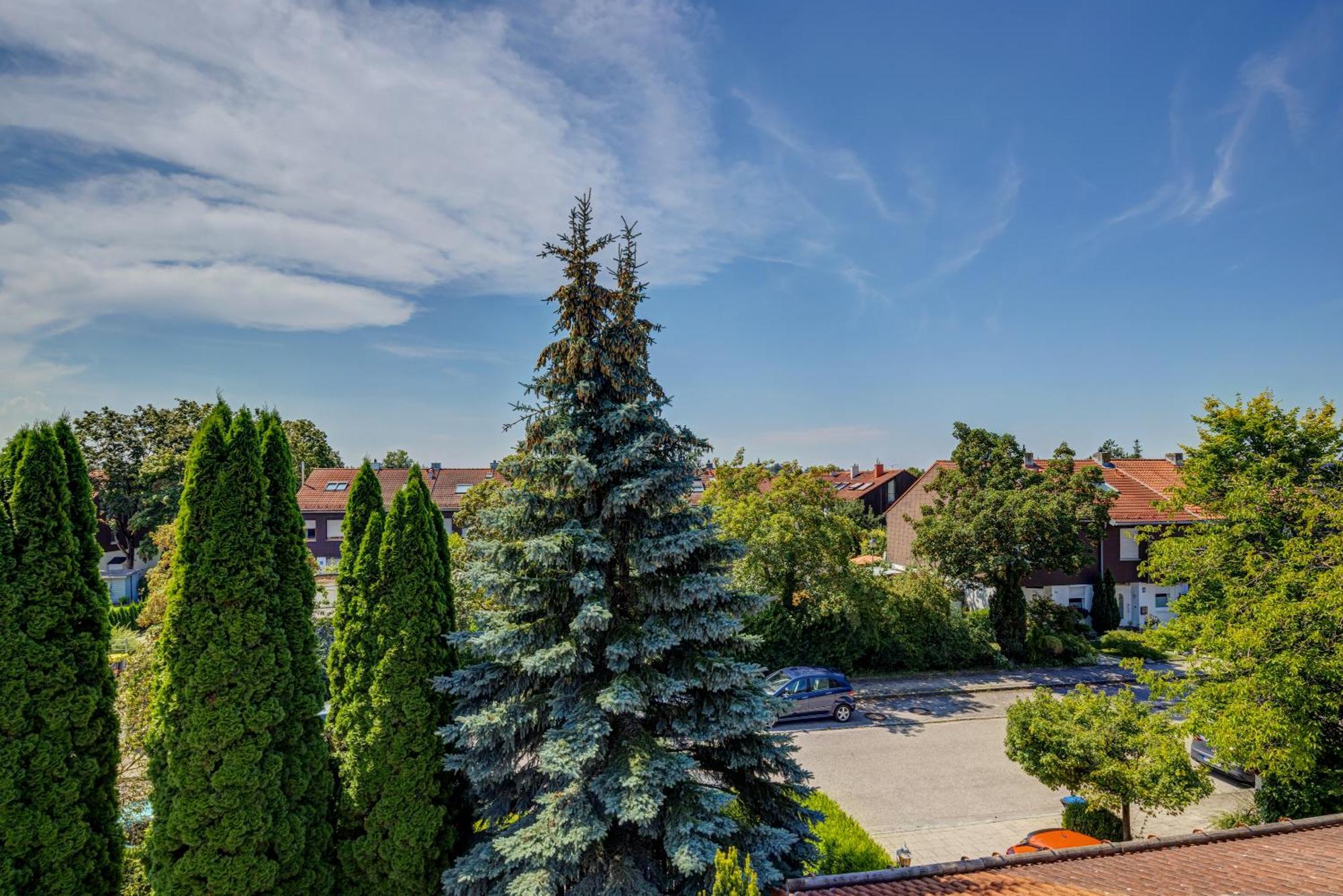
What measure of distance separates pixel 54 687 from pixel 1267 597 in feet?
61.2

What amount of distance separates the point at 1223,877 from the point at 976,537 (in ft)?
55.7

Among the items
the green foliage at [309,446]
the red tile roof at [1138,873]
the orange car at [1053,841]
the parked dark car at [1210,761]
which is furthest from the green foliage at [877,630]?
the green foliage at [309,446]

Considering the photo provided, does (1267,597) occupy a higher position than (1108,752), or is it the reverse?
(1267,597)

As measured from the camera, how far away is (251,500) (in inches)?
316

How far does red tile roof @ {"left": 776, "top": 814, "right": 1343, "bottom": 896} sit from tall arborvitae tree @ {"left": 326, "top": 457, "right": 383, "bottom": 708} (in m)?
6.06

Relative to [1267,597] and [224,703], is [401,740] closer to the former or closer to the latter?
[224,703]

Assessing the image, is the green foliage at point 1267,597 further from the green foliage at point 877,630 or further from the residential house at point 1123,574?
the residential house at point 1123,574

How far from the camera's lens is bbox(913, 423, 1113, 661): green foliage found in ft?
75.8

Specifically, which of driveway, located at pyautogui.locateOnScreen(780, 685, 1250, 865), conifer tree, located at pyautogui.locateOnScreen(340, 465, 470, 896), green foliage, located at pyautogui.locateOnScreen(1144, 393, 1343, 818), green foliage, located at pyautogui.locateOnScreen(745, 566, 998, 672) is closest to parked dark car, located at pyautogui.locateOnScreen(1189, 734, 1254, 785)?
driveway, located at pyautogui.locateOnScreen(780, 685, 1250, 865)

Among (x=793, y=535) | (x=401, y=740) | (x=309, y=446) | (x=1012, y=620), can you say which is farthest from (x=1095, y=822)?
(x=309, y=446)

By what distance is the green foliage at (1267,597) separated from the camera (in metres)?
11.9

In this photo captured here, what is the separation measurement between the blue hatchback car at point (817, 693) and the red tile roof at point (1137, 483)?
13378mm

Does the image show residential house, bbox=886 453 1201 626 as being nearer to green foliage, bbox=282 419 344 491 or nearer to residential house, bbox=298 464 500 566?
residential house, bbox=298 464 500 566

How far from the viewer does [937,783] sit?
16.0 m
